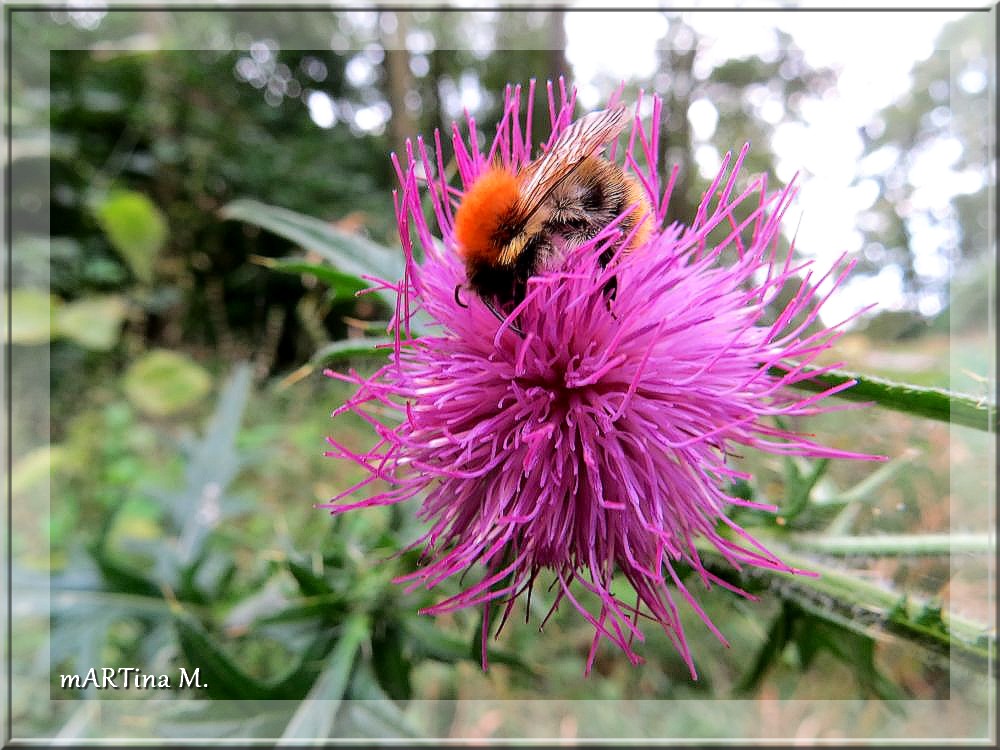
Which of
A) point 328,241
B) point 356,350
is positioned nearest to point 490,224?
point 356,350

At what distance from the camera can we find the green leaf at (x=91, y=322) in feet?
14.0

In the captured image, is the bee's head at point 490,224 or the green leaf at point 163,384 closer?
the bee's head at point 490,224

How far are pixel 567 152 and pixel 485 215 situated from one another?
148 millimetres

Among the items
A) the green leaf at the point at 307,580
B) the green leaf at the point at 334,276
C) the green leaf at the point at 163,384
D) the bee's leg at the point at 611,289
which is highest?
the green leaf at the point at 334,276

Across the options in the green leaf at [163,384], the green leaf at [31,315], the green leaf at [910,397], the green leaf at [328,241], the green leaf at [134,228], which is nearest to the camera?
the green leaf at [910,397]

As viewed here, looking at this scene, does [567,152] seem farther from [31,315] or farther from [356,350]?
[31,315]

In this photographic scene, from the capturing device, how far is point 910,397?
87cm

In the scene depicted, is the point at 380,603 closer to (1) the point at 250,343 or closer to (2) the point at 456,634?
(2) the point at 456,634

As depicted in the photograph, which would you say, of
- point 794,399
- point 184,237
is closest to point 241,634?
point 794,399

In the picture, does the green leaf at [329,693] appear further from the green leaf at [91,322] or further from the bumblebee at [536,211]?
the green leaf at [91,322]

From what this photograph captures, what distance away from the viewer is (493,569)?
987mm

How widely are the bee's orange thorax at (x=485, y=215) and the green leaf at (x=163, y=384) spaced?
4002mm

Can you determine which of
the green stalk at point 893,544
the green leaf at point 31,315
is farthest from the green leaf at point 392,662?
the green leaf at point 31,315

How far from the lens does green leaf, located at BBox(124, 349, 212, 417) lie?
4.28 meters
